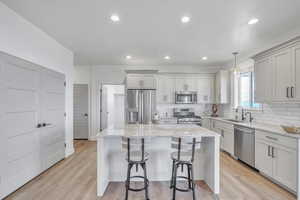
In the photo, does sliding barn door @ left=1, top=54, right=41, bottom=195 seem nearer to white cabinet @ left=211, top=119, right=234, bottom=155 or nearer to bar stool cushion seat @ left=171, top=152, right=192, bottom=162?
bar stool cushion seat @ left=171, top=152, right=192, bottom=162

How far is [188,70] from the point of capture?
629cm

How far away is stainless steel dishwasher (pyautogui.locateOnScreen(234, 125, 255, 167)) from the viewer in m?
3.55

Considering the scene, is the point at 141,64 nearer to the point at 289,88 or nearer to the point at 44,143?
the point at 44,143

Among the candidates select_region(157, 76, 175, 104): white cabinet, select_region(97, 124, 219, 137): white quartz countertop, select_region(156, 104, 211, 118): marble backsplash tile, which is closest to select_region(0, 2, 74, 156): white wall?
select_region(97, 124, 219, 137): white quartz countertop

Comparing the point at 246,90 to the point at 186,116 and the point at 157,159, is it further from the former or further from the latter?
the point at 157,159

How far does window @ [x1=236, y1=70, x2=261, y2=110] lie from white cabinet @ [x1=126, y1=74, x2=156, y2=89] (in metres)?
2.70

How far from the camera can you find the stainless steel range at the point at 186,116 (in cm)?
582

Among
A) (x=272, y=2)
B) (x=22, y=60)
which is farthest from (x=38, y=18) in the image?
(x=272, y=2)

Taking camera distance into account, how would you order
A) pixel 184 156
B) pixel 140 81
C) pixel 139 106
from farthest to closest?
1. pixel 140 81
2. pixel 139 106
3. pixel 184 156

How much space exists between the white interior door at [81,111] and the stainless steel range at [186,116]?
3.33m

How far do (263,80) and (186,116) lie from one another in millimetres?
2949

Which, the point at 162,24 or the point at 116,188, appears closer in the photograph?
the point at 116,188

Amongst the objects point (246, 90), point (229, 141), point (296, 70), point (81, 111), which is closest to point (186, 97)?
point (246, 90)

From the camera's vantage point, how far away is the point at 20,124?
2730mm
